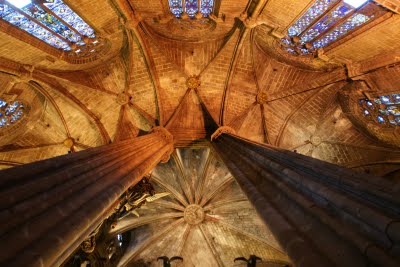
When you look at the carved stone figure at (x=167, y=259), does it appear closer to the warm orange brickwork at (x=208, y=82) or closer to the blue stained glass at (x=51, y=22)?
the warm orange brickwork at (x=208, y=82)

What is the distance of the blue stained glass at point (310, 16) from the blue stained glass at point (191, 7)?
3092 mm

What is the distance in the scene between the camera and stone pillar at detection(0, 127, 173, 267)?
2.97m

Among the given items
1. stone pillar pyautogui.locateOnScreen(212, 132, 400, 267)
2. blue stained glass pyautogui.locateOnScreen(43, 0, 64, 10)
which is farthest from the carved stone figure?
blue stained glass pyautogui.locateOnScreen(43, 0, 64, 10)

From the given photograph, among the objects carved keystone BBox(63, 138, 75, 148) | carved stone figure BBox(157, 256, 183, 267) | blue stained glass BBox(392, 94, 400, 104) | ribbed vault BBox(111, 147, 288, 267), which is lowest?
carved stone figure BBox(157, 256, 183, 267)

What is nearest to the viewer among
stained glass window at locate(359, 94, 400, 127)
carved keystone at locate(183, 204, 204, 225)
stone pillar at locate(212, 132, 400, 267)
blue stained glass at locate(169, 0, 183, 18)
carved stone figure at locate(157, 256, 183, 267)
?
stone pillar at locate(212, 132, 400, 267)

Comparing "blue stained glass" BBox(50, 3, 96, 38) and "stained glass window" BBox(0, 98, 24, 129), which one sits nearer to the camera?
"blue stained glass" BBox(50, 3, 96, 38)

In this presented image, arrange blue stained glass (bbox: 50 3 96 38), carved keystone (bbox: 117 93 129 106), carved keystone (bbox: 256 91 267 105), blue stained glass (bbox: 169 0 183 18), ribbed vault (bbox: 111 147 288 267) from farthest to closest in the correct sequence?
ribbed vault (bbox: 111 147 288 267), carved keystone (bbox: 256 91 267 105), carved keystone (bbox: 117 93 129 106), blue stained glass (bbox: 169 0 183 18), blue stained glass (bbox: 50 3 96 38)

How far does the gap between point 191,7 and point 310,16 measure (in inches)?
144

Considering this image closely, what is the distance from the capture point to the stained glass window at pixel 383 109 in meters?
9.14

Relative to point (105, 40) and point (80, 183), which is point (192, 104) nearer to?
point (105, 40)

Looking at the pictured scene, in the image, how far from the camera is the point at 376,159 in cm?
1129

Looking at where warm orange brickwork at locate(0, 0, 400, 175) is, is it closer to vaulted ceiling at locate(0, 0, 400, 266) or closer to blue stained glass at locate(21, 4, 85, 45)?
vaulted ceiling at locate(0, 0, 400, 266)

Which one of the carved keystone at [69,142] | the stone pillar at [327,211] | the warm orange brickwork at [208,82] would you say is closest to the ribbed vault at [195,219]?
the warm orange brickwork at [208,82]

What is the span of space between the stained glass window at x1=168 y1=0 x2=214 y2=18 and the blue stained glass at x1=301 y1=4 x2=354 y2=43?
3.14 m
